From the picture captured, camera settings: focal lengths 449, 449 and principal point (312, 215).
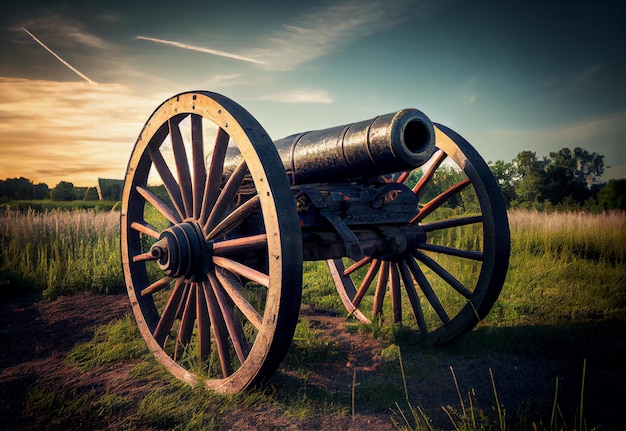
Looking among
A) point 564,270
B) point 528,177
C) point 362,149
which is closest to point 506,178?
point 528,177

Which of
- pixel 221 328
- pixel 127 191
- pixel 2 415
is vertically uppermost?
pixel 127 191

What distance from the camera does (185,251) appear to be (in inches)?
109

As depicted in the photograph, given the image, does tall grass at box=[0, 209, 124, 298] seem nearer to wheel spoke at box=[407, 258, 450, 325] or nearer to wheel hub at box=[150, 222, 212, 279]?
wheel hub at box=[150, 222, 212, 279]

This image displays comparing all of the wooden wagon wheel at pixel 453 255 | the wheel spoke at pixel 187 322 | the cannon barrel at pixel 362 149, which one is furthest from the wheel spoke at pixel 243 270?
the wooden wagon wheel at pixel 453 255

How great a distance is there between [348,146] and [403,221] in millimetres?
779

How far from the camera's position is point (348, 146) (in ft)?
10.3

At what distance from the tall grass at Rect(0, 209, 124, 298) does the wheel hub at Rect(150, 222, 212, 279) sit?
3.44 metres

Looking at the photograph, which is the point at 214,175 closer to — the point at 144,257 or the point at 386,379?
the point at 144,257

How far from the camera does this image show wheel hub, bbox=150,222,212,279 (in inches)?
109

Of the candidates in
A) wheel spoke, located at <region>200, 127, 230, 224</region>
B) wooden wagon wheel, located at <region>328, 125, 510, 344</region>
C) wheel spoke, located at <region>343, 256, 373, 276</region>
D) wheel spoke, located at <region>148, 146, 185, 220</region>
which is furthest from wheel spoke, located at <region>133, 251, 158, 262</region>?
wheel spoke, located at <region>343, 256, 373, 276</region>

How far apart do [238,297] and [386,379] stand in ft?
4.34

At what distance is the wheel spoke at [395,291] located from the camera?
13.0 ft

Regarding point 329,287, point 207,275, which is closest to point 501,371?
point 207,275

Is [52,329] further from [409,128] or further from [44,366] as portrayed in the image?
[409,128]
